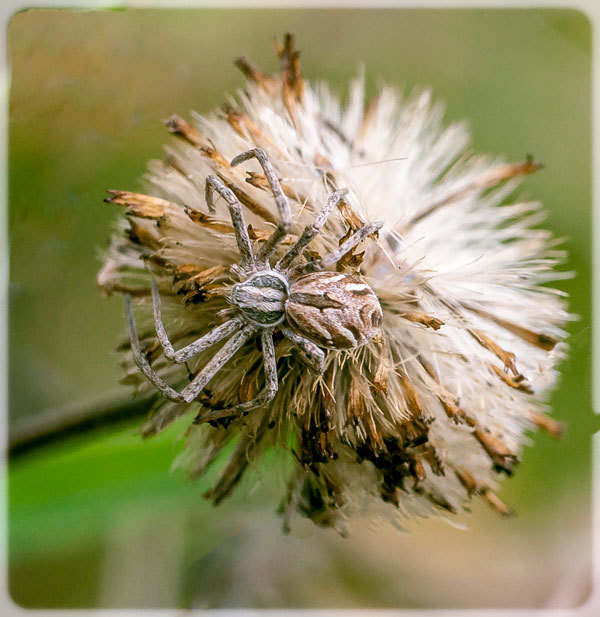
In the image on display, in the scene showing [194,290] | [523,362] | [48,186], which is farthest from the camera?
[48,186]

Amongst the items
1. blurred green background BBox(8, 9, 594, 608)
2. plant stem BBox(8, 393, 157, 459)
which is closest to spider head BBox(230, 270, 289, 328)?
plant stem BBox(8, 393, 157, 459)

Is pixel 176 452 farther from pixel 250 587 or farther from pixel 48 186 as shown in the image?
pixel 48 186

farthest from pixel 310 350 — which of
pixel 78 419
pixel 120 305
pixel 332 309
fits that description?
pixel 120 305

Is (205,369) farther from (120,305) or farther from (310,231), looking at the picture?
(120,305)

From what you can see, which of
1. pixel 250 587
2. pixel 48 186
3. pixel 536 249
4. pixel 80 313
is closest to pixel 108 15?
pixel 48 186

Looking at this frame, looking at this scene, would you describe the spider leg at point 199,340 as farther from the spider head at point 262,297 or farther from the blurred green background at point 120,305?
the blurred green background at point 120,305
